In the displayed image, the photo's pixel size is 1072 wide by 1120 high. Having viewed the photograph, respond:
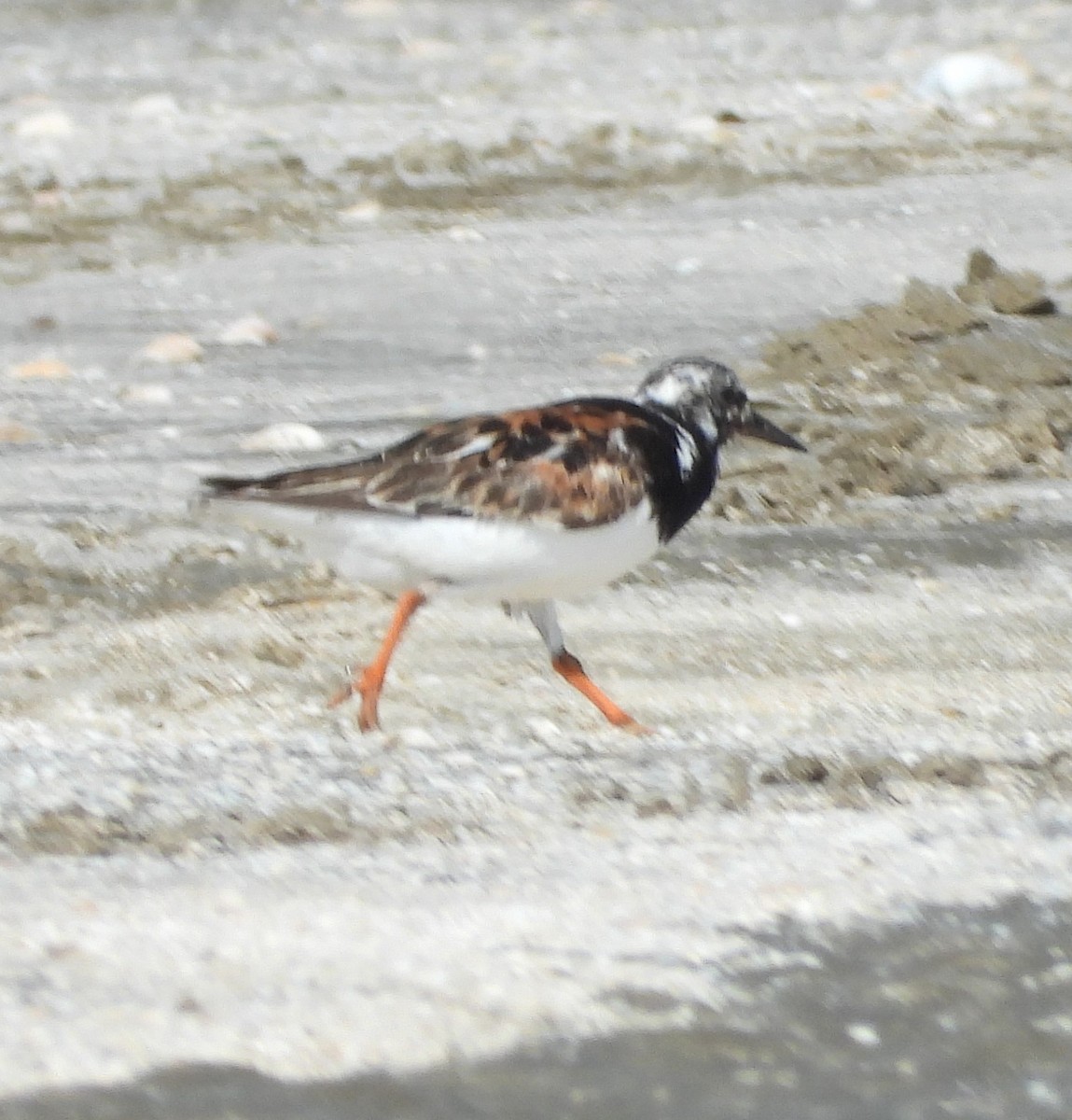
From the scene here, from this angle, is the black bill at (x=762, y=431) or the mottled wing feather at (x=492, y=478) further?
the black bill at (x=762, y=431)

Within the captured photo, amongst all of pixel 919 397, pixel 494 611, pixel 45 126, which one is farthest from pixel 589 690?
pixel 45 126

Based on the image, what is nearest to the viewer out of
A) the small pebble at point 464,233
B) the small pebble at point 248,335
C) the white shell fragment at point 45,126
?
the small pebble at point 248,335

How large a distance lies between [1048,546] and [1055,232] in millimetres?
2745

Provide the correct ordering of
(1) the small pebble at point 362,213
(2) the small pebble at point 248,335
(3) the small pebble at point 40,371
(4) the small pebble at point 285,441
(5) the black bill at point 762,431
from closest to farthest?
(5) the black bill at point 762,431 < (4) the small pebble at point 285,441 < (3) the small pebble at point 40,371 < (2) the small pebble at point 248,335 < (1) the small pebble at point 362,213

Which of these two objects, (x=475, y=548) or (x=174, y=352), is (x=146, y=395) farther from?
(x=475, y=548)

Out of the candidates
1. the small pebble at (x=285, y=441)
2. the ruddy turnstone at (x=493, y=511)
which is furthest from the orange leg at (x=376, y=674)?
the small pebble at (x=285, y=441)

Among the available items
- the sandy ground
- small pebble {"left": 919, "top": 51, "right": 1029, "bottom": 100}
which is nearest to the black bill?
the sandy ground

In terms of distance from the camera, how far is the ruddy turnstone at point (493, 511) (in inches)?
160

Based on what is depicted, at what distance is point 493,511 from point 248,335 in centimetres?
286

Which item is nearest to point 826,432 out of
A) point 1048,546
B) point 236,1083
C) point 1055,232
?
point 1048,546

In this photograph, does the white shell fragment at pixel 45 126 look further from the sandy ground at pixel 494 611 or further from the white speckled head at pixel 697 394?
the white speckled head at pixel 697 394

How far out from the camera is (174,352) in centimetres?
659

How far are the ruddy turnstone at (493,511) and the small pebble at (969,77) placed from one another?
18.5ft

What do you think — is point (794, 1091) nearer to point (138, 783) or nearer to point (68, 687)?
point (138, 783)
